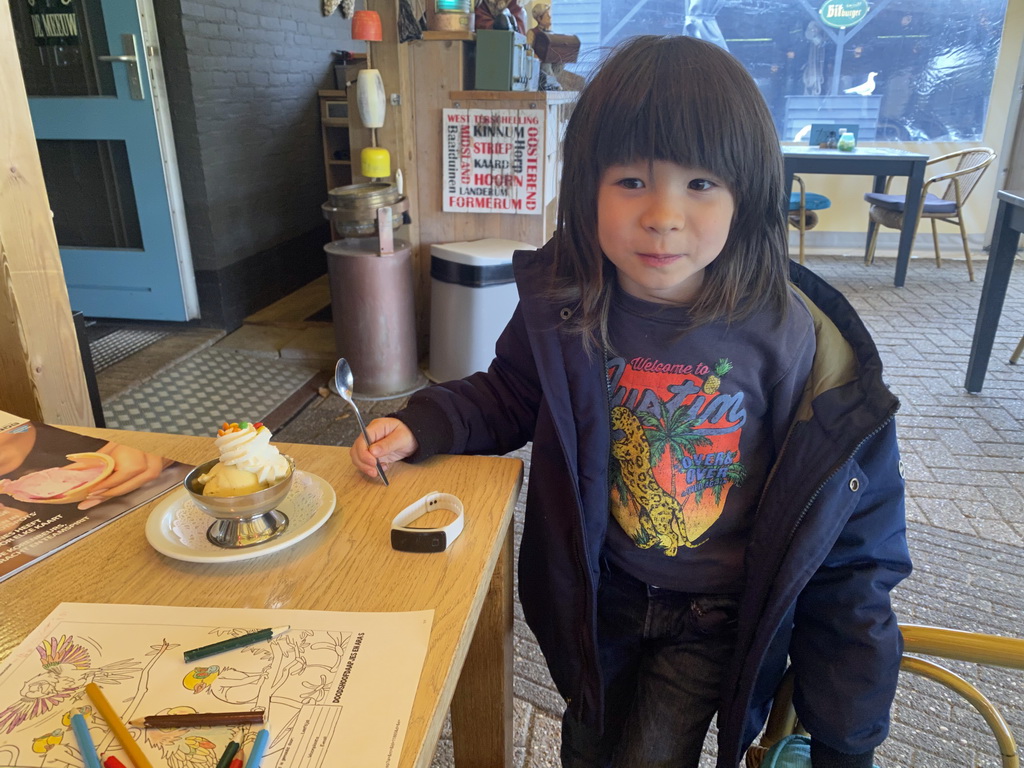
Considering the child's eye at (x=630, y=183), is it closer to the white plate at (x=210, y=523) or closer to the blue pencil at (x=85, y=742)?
the white plate at (x=210, y=523)

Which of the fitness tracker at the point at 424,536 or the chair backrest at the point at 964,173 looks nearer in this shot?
the fitness tracker at the point at 424,536

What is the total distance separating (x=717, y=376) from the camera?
95 cm

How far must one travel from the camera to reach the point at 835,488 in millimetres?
833

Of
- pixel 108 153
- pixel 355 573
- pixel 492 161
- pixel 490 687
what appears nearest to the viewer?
pixel 355 573

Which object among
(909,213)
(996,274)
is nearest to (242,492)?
(996,274)

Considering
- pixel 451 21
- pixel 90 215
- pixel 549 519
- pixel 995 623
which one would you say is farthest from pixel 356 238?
pixel 995 623

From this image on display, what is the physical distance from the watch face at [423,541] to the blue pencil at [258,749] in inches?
9.4

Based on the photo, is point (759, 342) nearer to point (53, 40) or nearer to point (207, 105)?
point (207, 105)

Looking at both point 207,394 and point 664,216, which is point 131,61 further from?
point 664,216

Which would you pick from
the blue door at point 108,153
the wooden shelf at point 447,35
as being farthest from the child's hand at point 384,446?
the blue door at point 108,153

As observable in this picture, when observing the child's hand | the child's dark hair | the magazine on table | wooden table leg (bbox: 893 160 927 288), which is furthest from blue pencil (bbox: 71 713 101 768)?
wooden table leg (bbox: 893 160 927 288)

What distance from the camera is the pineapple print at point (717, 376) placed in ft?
3.11

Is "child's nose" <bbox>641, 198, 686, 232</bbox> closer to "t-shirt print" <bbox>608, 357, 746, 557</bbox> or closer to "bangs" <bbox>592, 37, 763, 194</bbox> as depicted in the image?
"bangs" <bbox>592, 37, 763, 194</bbox>

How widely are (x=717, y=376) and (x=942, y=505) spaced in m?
1.81
